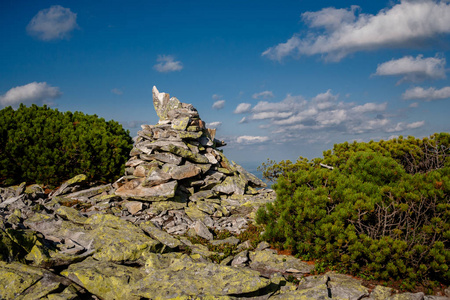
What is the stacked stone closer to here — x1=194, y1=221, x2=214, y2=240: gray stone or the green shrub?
the green shrub

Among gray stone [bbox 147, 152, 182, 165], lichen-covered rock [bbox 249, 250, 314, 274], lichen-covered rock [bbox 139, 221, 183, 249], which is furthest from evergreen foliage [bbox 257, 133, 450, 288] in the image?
gray stone [bbox 147, 152, 182, 165]

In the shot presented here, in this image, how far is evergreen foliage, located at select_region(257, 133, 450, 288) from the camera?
364 inches

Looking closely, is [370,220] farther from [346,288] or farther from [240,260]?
[240,260]

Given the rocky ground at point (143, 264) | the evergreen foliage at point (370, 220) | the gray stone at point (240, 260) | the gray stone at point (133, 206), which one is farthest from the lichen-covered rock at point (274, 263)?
the gray stone at point (133, 206)

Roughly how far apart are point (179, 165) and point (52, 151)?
379 inches

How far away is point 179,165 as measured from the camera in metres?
19.3

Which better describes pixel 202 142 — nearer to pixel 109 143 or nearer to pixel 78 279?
pixel 109 143

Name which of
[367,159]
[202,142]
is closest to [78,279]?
[367,159]

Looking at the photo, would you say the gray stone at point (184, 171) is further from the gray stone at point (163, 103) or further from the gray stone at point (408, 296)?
the gray stone at point (408, 296)

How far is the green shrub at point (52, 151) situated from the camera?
20.7 metres

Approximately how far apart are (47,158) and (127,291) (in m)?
16.5

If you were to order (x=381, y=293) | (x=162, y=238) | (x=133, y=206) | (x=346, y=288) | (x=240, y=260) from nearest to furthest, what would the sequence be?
1. (x=381, y=293)
2. (x=346, y=288)
3. (x=240, y=260)
4. (x=162, y=238)
5. (x=133, y=206)

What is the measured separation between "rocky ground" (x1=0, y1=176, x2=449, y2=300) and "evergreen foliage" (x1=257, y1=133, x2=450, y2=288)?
0.72 m

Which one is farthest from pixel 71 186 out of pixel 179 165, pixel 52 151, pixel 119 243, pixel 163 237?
pixel 119 243
